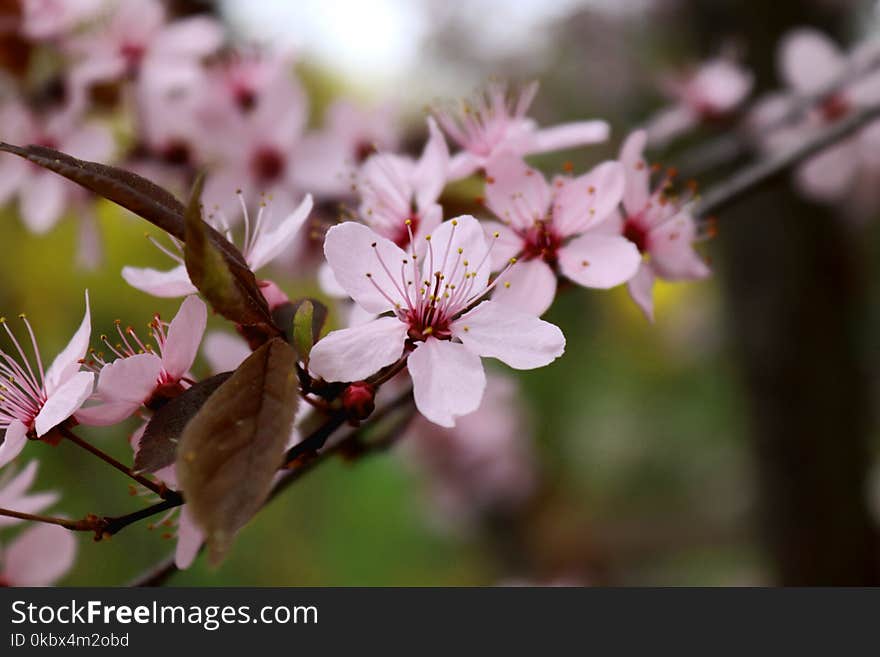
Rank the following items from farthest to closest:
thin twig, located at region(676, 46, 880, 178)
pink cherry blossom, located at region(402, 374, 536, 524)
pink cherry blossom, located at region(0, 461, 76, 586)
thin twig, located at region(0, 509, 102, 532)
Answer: pink cherry blossom, located at region(402, 374, 536, 524), thin twig, located at region(676, 46, 880, 178), pink cherry blossom, located at region(0, 461, 76, 586), thin twig, located at region(0, 509, 102, 532)

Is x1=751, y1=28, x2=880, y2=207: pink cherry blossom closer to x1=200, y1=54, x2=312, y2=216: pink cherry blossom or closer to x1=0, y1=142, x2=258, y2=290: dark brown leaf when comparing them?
x1=200, y1=54, x2=312, y2=216: pink cherry blossom

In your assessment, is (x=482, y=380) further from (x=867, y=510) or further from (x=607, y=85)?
(x=607, y=85)

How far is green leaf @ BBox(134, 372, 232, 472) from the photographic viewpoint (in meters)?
0.56

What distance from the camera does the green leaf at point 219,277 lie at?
1.70 feet

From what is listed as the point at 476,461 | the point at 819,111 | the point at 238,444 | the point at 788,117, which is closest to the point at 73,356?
the point at 238,444

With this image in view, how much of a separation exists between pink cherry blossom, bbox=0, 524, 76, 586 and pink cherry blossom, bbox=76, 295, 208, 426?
0.99 ft

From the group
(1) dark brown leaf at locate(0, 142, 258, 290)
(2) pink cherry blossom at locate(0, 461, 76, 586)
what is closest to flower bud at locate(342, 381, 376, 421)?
(1) dark brown leaf at locate(0, 142, 258, 290)

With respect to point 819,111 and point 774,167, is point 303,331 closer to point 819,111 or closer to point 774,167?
point 774,167

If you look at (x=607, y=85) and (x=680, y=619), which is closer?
(x=680, y=619)

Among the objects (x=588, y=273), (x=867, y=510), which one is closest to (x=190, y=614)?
(x=588, y=273)

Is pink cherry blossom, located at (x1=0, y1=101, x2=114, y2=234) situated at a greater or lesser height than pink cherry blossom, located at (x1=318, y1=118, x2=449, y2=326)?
greater

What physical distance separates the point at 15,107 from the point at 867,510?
5.61ft

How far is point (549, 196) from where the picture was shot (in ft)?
2.40

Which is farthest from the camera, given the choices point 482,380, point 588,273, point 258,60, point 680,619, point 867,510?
point 867,510
